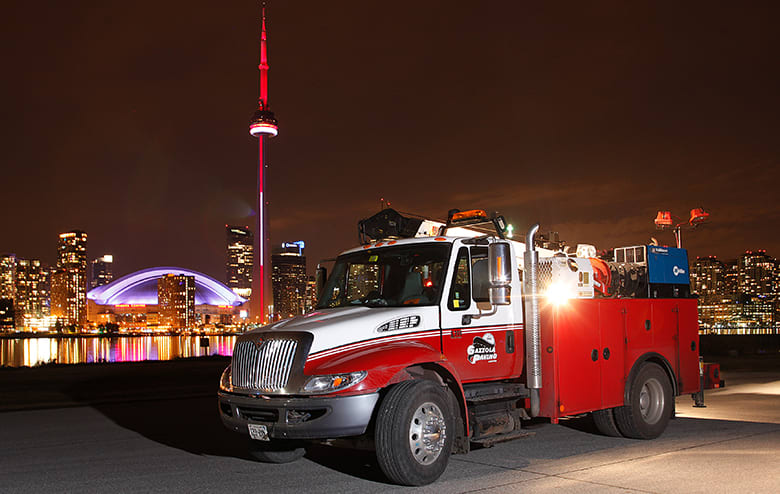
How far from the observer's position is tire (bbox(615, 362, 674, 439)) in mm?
10539

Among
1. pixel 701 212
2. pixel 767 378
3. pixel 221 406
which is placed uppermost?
pixel 701 212

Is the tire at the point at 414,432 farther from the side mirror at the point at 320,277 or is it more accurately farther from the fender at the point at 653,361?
the fender at the point at 653,361

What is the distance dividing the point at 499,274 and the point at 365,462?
325 centimetres

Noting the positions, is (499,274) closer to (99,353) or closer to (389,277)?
(389,277)

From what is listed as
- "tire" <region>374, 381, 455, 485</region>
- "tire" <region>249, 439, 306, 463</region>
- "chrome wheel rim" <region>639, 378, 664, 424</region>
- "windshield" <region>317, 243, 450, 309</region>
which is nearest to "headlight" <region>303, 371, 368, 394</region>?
"tire" <region>374, 381, 455, 485</region>

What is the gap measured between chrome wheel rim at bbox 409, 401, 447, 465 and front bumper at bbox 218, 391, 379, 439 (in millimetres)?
547

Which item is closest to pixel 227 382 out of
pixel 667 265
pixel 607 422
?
pixel 607 422

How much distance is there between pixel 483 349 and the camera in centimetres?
882

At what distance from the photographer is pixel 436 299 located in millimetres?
8398

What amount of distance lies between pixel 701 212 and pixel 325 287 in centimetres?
1061

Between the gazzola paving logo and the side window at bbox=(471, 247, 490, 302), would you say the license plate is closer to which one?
the gazzola paving logo

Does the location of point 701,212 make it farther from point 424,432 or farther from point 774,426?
point 424,432

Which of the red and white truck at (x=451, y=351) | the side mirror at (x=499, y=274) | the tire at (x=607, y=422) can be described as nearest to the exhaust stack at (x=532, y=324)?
the red and white truck at (x=451, y=351)

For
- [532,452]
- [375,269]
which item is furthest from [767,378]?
[375,269]
